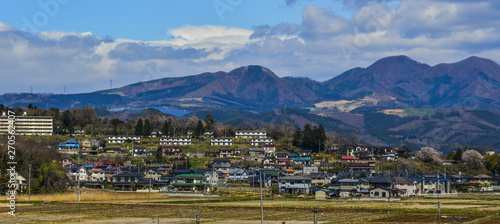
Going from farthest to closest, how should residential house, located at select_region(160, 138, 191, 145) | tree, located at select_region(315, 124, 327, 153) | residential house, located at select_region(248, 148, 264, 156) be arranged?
1. residential house, located at select_region(160, 138, 191, 145)
2. tree, located at select_region(315, 124, 327, 153)
3. residential house, located at select_region(248, 148, 264, 156)

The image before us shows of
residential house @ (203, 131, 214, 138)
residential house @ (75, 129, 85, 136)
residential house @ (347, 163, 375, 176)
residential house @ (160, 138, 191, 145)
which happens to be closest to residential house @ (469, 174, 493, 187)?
residential house @ (347, 163, 375, 176)

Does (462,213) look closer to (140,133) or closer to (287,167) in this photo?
(287,167)

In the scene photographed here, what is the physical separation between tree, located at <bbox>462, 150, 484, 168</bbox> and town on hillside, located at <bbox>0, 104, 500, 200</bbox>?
0.16m

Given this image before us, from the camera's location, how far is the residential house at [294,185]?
220 feet

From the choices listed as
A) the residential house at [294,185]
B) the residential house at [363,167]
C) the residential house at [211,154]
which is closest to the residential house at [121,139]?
the residential house at [211,154]

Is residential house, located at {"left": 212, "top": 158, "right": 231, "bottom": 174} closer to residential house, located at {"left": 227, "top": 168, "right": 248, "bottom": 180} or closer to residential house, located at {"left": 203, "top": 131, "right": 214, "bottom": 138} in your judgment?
residential house, located at {"left": 227, "top": 168, "right": 248, "bottom": 180}

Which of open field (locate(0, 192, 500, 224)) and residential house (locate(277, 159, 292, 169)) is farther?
residential house (locate(277, 159, 292, 169))

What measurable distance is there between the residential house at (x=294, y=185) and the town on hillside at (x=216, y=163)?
0.36 ft

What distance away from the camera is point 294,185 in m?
67.2

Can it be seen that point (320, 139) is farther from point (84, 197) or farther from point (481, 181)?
point (84, 197)

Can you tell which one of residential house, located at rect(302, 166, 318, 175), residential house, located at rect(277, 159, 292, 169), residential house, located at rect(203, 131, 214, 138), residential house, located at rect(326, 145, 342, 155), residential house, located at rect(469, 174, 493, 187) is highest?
Answer: residential house, located at rect(203, 131, 214, 138)

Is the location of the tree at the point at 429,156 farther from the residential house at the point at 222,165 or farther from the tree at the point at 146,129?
the tree at the point at 146,129

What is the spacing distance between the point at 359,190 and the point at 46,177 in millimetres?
31456

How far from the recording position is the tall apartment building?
110438 millimetres
